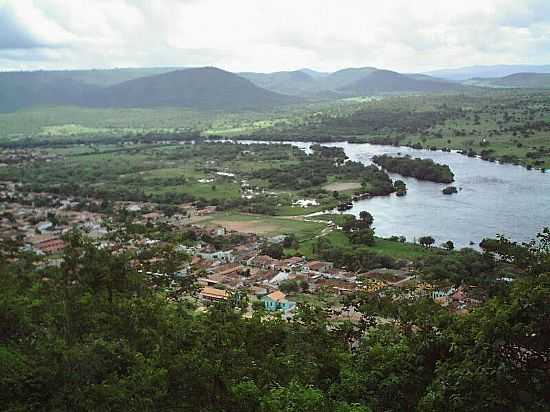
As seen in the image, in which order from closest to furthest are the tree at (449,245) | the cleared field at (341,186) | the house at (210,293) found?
the house at (210,293) → the tree at (449,245) → the cleared field at (341,186)

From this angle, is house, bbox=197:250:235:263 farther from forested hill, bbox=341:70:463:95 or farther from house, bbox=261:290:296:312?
forested hill, bbox=341:70:463:95

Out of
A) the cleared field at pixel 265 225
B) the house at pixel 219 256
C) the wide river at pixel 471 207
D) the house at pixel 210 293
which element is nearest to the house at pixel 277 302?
the house at pixel 210 293

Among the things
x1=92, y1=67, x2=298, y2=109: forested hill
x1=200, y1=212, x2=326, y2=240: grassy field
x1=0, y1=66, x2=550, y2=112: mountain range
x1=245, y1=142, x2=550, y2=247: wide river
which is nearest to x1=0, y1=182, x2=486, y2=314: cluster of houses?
x1=200, y1=212, x2=326, y2=240: grassy field

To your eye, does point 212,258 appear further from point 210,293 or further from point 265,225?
point 265,225

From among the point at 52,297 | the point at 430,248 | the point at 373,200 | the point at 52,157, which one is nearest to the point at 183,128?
the point at 52,157

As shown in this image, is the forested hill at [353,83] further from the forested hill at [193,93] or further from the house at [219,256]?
the house at [219,256]
